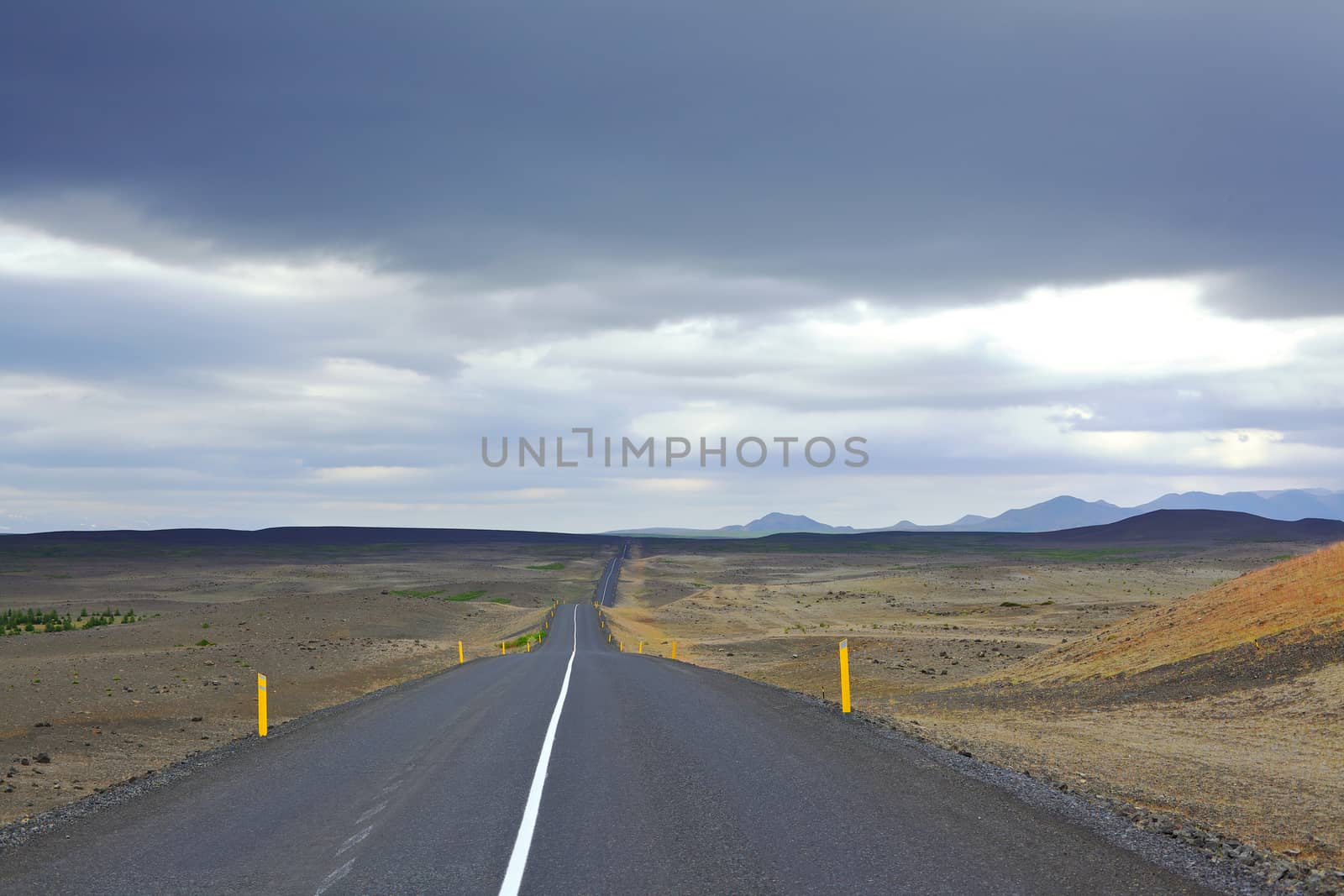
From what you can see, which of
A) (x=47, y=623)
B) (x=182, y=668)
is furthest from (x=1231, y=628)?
(x=47, y=623)

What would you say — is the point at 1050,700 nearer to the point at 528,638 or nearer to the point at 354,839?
the point at 354,839

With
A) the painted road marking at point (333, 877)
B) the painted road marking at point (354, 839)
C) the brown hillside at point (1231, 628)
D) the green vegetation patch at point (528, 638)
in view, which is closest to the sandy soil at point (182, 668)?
the green vegetation patch at point (528, 638)

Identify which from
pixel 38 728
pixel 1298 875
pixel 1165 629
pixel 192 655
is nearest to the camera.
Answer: pixel 1298 875

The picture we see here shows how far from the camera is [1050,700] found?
825 inches

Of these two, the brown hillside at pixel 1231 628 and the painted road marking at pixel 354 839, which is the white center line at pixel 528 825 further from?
the brown hillside at pixel 1231 628

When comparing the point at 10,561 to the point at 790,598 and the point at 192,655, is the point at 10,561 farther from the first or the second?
the point at 192,655

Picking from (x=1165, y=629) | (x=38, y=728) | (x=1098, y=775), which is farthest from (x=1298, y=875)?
(x=38, y=728)

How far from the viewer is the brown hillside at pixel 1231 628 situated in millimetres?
19578

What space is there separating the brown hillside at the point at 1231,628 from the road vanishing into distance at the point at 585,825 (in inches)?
400

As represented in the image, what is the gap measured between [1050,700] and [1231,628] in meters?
4.81

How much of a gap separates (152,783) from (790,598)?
86.8m

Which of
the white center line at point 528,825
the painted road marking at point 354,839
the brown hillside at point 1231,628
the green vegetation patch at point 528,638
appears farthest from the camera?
the green vegetation patch at point 528,638

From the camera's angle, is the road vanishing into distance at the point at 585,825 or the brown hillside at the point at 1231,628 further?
the brown hillside at the point at 1231,628

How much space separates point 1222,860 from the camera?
784cm
